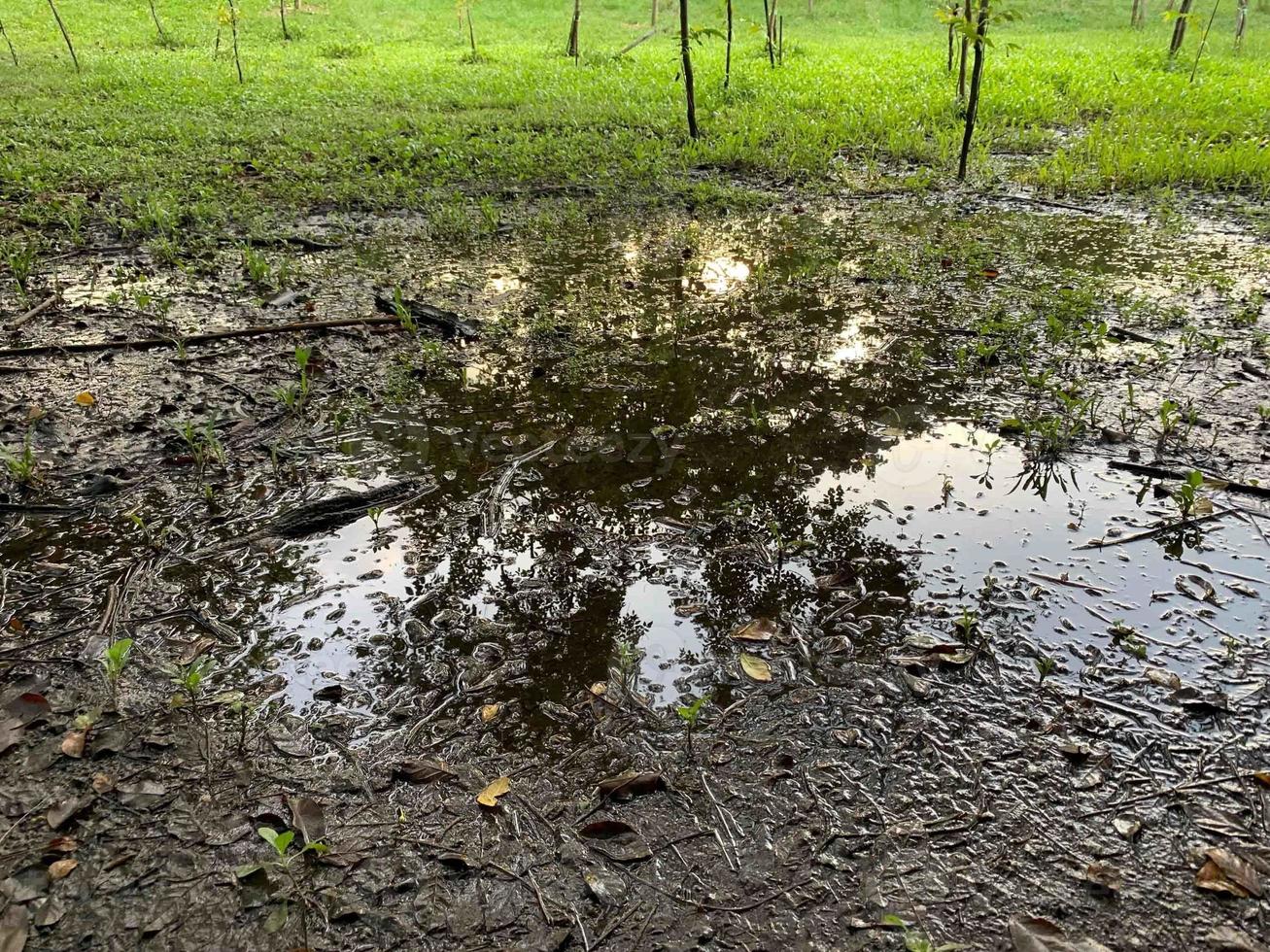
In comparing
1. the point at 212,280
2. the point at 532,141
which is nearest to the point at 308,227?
the point at 212,280

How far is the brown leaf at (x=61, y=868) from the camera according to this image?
73.5 inches

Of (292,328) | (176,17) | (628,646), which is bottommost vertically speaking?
(628,646)

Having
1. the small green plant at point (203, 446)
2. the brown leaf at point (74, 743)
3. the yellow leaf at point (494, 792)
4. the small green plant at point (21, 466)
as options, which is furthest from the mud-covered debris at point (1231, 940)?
the small green plant at point (21, 466)

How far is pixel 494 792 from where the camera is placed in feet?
6.86

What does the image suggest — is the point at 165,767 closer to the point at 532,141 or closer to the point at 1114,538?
the point at 1114,538

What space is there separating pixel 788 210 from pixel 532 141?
4.17 meters

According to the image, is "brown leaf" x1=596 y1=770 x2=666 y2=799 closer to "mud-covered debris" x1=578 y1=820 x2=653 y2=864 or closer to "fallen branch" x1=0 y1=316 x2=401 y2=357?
"mud-covered debris" x1=578 y1=820 x2=653 y2=864

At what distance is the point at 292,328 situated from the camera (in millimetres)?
4711

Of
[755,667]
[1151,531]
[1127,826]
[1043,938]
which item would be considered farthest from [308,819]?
[1151,531]

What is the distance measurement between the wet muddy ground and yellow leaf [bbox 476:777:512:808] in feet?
0.12

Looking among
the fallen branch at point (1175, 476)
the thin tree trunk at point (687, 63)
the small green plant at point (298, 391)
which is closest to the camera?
the fallen branch at point (1175, 476)

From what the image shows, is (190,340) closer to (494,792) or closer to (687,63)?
(494,792)

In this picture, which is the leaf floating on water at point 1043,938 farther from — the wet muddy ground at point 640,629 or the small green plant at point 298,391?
the small green plant at point 298,391

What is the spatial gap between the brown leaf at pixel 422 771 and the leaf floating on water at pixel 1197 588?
2.45m
